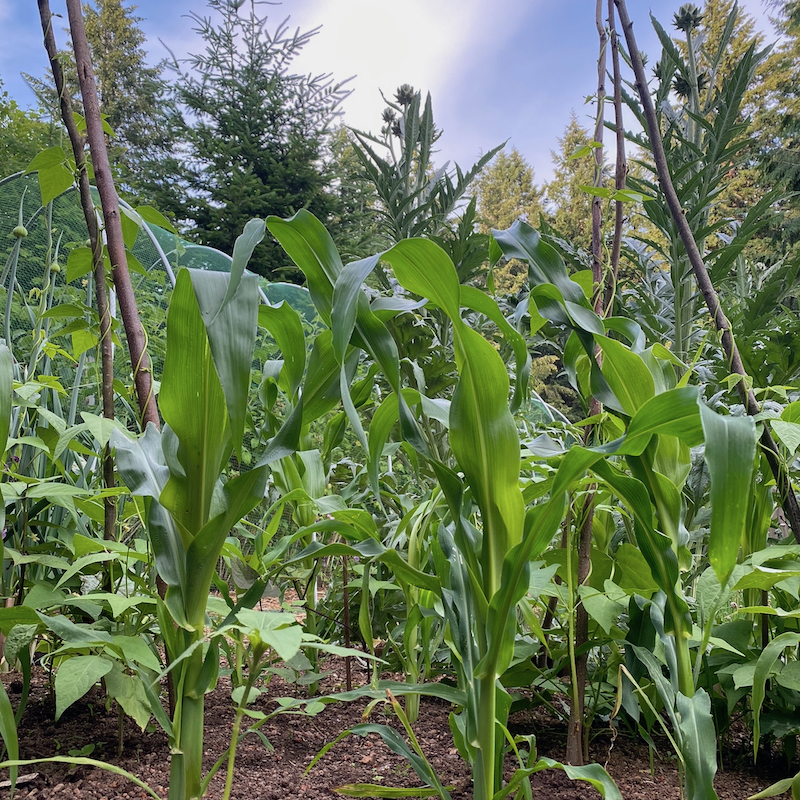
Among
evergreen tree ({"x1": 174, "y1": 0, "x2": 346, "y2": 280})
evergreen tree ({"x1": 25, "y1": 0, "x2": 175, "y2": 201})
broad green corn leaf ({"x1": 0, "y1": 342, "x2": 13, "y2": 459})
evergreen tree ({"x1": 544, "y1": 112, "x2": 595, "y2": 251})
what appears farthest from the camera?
evergreen tree ({"x1": 544, "y1": 112, "x2": 595, "y2": 251})

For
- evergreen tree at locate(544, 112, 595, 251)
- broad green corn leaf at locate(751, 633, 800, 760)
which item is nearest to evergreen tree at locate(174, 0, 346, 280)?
evergreen tree at locate(544, 112, 595, 251)

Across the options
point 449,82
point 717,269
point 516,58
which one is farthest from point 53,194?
point 449,82

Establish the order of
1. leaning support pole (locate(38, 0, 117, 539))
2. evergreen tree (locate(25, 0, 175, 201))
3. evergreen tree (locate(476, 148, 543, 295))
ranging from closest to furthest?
leaning support pole (locate(38, 0, 117, 539)) < evergreen tree (locate(25, 0, 175, 201)) < evergreen tree (locate(476, 148, 543, 295))

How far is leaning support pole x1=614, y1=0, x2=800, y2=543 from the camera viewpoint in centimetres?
73

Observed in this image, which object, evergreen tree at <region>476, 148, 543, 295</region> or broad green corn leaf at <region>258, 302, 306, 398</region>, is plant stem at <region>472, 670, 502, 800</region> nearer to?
broad green corn leaf at <region>258, 302, 306, 398</region>

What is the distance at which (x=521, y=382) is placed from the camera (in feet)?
2.20

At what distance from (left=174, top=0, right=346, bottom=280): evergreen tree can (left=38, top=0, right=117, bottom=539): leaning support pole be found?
8.24 meters

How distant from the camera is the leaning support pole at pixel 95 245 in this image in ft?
2.81

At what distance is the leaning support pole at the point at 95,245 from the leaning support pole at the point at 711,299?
86 centimetres

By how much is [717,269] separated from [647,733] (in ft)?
5.51

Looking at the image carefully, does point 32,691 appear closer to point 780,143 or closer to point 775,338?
point 775,338

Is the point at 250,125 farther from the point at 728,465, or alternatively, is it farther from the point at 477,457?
the point at 728,465

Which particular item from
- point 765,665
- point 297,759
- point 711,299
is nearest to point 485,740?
point 765,665

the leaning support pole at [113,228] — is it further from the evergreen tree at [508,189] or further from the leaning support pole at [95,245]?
the evergreen tree at [508,189]
